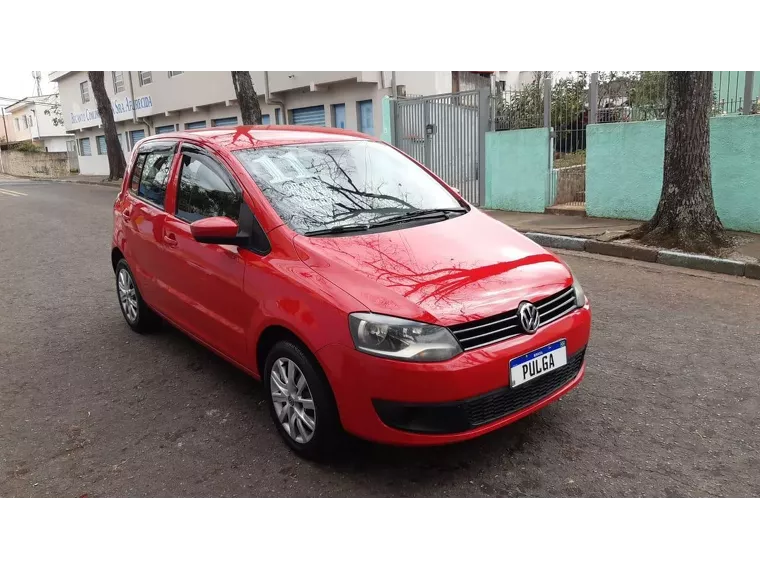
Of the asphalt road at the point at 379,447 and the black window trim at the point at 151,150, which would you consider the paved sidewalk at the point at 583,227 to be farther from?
the black window trim at the point at 151,150

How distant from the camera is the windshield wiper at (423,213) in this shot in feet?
12.0

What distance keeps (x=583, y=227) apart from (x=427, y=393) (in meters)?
7.23

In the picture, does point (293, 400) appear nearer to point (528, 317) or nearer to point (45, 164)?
point (528, 317)

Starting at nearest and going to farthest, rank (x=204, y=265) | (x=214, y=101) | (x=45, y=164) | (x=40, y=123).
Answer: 1. (x=204, y=265)
2. (x=214, y=101)
3. (x=45, y=164)
4. (x=40, y=123)

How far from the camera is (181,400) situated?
4039 millimetres

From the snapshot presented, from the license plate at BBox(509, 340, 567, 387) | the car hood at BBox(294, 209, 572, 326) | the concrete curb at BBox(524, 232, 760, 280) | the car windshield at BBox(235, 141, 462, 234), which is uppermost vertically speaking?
the car windshield at BBox(235, 141, 462, 234)

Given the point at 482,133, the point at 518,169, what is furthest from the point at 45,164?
the point at 518,169

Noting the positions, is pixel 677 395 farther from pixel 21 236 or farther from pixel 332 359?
pixel 21 236

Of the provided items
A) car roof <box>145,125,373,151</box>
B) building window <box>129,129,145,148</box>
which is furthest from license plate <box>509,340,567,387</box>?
building window <box>129,129,145,148</box>

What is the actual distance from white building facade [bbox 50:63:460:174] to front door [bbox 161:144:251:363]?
556cm

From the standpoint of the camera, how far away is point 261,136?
414 centimetres

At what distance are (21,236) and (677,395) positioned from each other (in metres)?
11.1

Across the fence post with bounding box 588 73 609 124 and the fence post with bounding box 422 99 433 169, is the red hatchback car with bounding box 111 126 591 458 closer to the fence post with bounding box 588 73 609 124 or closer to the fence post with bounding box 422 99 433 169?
the fence post with bounding box 588 73 609 124

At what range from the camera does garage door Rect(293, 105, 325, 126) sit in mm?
18750
